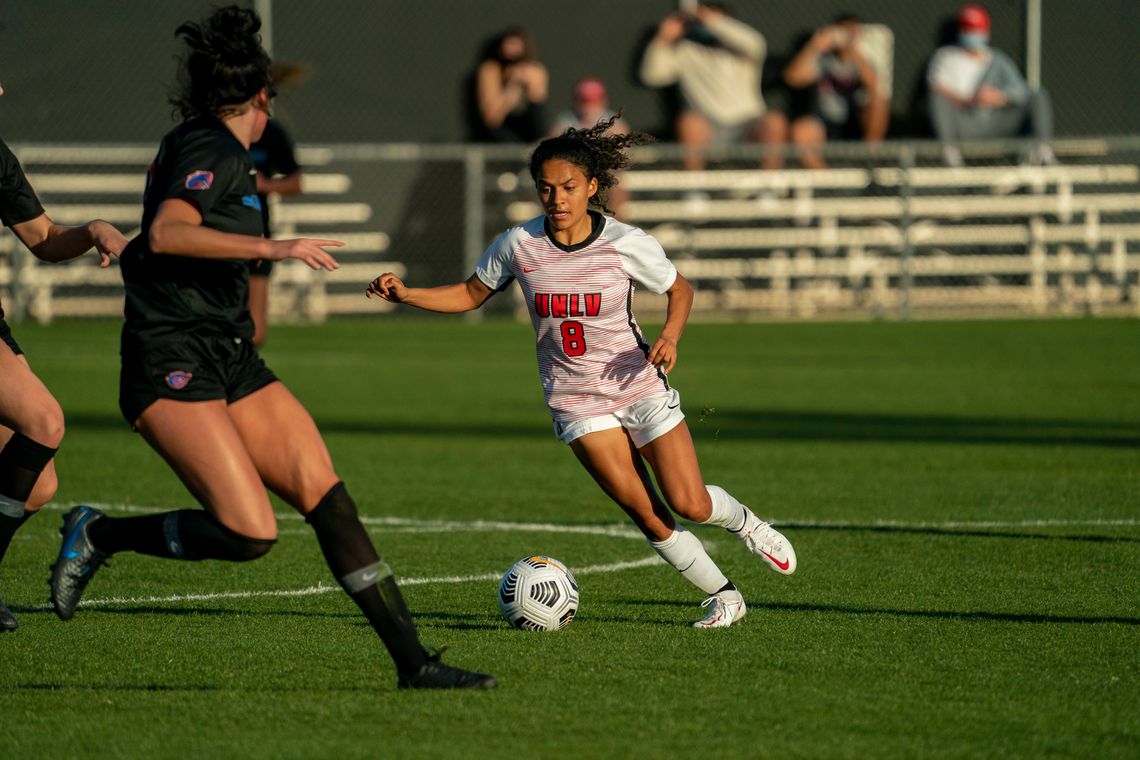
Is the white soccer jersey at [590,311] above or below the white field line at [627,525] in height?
above

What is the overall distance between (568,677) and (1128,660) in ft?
6.27

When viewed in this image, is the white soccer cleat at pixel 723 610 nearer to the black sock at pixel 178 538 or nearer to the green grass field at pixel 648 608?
the green grass field at pixel 648 608

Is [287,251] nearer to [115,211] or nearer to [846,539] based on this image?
[846,539]

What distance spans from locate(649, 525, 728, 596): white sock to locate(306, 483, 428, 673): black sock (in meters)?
1.59

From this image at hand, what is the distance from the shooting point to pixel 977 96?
26188 millimetres

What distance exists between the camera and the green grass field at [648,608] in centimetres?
560

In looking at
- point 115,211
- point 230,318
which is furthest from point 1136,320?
point 230,318

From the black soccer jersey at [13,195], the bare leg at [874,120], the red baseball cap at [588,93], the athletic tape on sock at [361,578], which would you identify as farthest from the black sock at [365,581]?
the bare leg at [874,120]

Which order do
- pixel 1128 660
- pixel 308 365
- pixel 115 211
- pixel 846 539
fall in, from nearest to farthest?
pixel 1128 660 → pixel 846 539 → pixel 308 365 → pixel 115 211

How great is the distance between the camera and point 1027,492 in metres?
11.3

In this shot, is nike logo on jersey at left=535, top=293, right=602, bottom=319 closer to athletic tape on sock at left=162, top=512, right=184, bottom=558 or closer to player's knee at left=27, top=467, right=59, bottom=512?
athletic tape on sock at left=162, top=512, right=184, bottom=558

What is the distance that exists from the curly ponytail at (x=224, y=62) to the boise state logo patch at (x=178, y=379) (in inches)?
34.4

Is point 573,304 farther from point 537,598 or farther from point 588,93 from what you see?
point 588,93

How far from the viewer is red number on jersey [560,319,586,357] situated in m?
7.50
